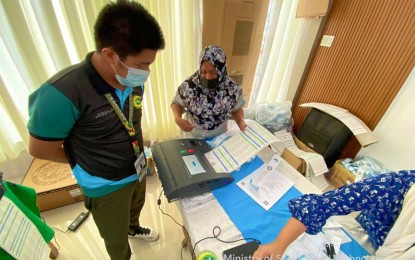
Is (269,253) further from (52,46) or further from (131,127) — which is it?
(52,46)

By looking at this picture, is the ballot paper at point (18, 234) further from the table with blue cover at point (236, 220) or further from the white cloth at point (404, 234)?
the white cloth at point (404, 234)

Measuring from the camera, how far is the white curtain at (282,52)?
1979mm

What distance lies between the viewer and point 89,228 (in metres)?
1.50

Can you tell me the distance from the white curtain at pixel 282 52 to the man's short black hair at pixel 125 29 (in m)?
1.71

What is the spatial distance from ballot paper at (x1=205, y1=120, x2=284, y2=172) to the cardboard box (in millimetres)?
1139

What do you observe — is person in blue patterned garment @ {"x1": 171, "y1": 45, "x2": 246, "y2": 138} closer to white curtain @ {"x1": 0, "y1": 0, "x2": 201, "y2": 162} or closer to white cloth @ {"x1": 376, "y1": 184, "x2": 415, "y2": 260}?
white curtain @ {"x1": 0, "y1": 0, "x2": 201, "y2": 162}

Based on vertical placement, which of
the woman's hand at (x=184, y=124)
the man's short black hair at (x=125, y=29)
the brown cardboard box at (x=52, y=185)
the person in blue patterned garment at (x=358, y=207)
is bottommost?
the brown cardboard box at (x=52, y=185)

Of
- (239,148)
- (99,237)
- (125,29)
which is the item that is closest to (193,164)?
(239,148)

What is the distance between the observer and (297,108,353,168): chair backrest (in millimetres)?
1837

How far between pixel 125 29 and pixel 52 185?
5.09 ft

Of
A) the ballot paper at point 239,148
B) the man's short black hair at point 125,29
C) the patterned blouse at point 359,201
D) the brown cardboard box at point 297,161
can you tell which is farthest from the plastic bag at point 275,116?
the man's short black hair at point 125,29

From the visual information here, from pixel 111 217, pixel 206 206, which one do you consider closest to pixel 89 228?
pixel 111 217

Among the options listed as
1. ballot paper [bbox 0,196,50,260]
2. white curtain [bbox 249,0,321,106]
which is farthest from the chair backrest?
ballot paper [bbox 0,196,50,260]

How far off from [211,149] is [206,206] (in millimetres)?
379
